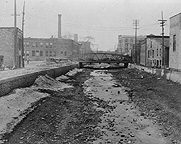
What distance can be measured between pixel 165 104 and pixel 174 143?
18.9 ft

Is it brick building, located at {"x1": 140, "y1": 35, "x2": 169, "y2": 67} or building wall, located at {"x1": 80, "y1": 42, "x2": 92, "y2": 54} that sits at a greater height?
building wall, located at {"x1": 80, "y1": 42, "x2": 92, "y2": 54}

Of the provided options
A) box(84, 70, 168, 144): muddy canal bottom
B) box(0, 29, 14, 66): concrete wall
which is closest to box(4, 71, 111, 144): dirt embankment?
box(84, 70, 168, 144): muddy canal bottom

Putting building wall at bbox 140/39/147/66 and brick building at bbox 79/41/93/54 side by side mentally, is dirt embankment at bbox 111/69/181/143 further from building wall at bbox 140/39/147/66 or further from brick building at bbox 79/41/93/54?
brick building at bbox 79/41/93/54

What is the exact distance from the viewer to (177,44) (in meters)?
30.8

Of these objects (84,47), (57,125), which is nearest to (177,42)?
(57,125)

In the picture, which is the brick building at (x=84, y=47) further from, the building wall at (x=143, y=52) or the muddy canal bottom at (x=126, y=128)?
the muddy canal bottom at (x=126, y=128)

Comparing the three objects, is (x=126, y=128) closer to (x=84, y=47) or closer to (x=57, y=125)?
(x=57, y=125)

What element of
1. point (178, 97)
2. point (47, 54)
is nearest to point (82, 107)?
point (178, 97)

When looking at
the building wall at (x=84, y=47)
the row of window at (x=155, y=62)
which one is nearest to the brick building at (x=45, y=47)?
the building wall at (x=84, y=47)

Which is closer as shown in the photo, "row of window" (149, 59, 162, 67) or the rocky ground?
the rocky ground

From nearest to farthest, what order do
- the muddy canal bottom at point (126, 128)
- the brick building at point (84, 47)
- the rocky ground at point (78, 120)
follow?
the rocky ground at point (78, 120) → the muddy canal bottom at point (126, 128) → the brick building at point (84, 47)

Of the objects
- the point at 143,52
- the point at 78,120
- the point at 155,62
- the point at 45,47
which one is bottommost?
the point at 78,120

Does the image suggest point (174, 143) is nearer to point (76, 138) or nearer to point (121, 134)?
point (121, 134)

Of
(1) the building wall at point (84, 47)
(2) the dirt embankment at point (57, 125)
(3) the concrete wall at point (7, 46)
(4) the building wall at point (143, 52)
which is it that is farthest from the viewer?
(1) the building wall at point (84, 47)
